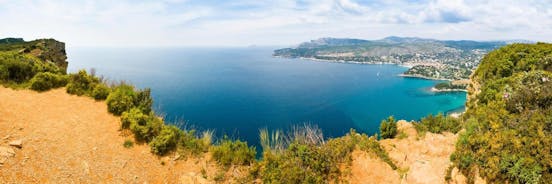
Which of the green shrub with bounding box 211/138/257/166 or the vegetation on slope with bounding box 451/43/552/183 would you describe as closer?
the vegetation on slope with bounding box 451/43/552/183

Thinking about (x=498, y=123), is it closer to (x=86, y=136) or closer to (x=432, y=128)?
(x=432, y=128)

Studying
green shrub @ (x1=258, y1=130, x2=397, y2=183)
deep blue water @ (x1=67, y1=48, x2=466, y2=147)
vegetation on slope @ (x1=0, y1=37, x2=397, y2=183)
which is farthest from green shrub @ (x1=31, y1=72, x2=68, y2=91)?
deep blue water @ (x1=67, y1=48, x2=466, y2=147)

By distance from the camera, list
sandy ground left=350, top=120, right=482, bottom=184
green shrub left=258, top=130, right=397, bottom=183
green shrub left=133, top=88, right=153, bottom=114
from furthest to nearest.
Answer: green shrub left=133, top=88, right=153, bottom=114, sandy ground left=350, top=120, right=482, bottom=184, green shrub left=258, top=130, right=397, bottom=183

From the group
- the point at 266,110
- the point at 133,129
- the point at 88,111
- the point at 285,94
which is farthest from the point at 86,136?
the point at 285,94

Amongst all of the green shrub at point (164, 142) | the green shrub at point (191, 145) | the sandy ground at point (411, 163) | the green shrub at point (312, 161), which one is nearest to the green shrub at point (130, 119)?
the green shrub at point (164, 142)

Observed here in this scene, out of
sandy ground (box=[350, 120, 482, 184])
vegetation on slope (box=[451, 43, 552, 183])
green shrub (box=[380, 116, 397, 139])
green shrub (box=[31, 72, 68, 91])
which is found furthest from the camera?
green shrub (box=[380, 116, 397, 139])

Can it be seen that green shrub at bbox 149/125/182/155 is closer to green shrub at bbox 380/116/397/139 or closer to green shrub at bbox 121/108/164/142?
green shrub at bbox 121/108/164/142
